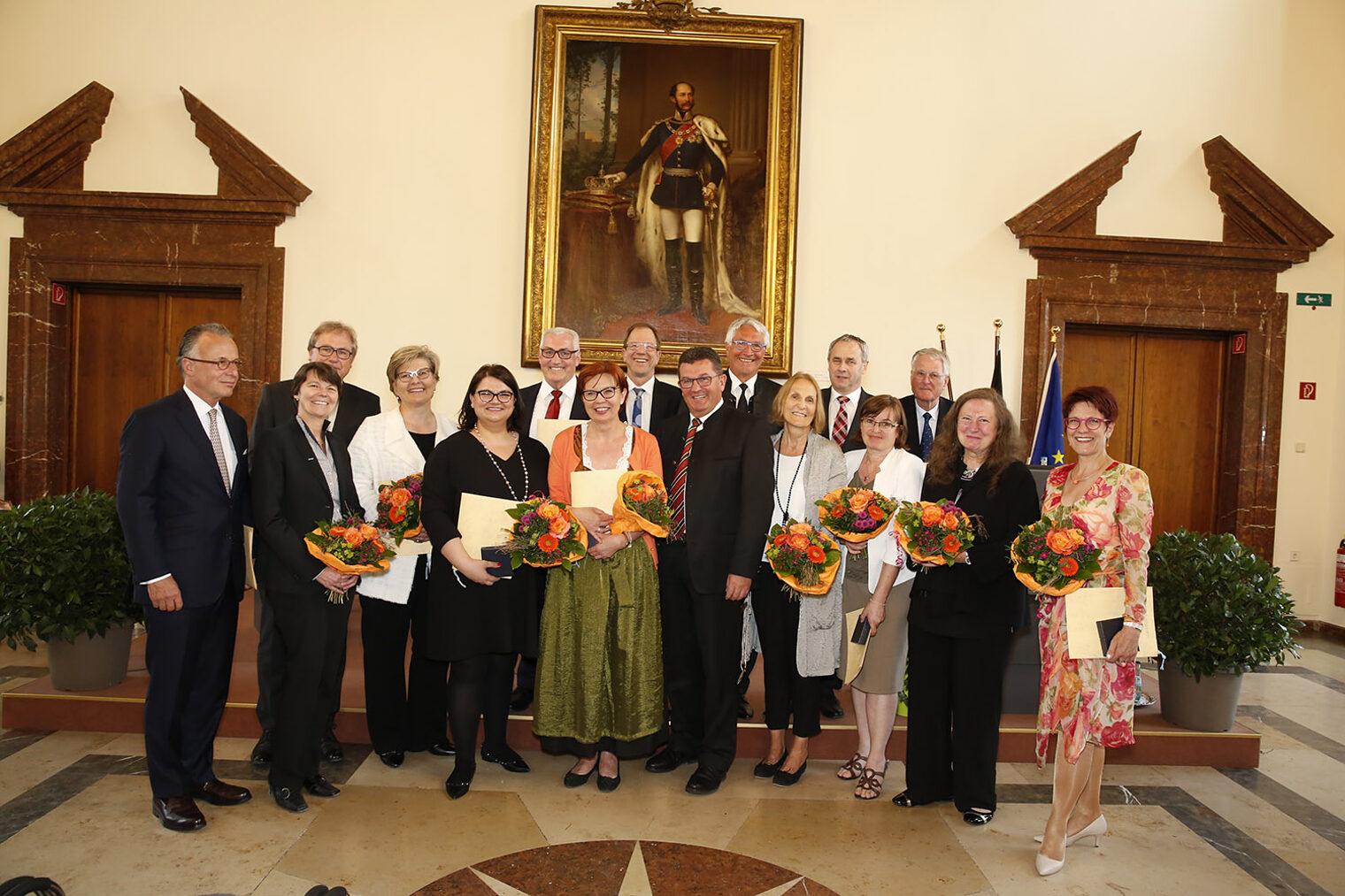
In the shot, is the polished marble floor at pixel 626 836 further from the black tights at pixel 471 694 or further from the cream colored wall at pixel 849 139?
the cream colored wall at pixel 849 139

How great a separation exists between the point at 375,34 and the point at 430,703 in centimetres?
547

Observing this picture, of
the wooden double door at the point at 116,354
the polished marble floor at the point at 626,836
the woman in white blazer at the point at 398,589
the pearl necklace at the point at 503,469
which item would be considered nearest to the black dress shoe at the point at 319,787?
the polished marble floor at the point at 626,836

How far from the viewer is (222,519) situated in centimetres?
346

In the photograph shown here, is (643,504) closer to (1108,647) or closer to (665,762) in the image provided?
(665,762)

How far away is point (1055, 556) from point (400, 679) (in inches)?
108

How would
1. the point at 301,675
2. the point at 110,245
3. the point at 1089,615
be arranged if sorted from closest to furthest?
the point at 1089,615 → the point at 301,675 → the point at 110,245

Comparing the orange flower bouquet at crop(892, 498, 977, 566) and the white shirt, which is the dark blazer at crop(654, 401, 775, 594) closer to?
the orange flower bouquet at crop(892, 498, 977, 566)

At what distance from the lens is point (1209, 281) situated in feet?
24.3

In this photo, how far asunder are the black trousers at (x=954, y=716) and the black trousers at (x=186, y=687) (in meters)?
2.75

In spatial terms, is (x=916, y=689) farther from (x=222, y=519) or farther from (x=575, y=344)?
(x=222, y=519)

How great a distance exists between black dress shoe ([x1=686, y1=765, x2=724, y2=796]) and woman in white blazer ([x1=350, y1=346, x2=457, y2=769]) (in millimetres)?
1165

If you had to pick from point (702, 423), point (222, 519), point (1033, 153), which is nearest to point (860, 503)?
point (702, 423)

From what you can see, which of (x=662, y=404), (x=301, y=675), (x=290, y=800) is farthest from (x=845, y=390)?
(x=290, y=800)

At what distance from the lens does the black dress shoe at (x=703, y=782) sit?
3777mm
